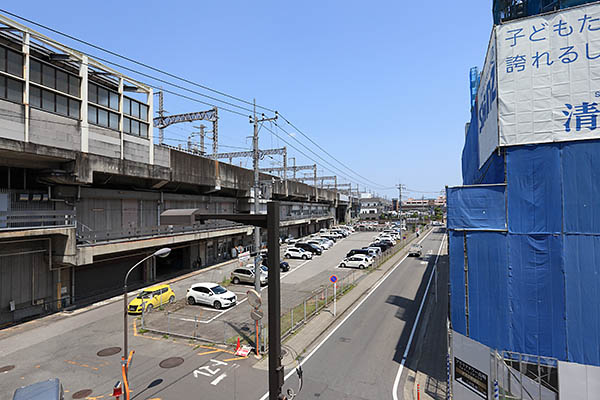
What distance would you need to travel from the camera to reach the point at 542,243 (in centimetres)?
1127

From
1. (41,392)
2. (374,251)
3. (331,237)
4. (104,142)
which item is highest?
(104,142)

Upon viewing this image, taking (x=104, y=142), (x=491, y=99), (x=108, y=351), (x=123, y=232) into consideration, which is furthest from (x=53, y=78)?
(x=491, y=99)

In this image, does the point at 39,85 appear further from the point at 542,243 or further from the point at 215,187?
the point at 542,243

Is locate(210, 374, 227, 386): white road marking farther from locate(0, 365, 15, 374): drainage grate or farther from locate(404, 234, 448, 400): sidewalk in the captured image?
locate(0, 365, 15, 374): drainage grate

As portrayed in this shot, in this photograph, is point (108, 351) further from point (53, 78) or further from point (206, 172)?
point (206, 172)

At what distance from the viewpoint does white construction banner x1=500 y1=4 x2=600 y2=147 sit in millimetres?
10656

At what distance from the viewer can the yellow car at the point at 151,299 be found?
72.9 ft

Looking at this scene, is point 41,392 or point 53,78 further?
point 53,78

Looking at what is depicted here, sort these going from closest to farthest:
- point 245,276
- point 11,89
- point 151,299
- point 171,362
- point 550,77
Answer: point 550,77
point 171,362
point 11,89
point 151,299
point 245,276

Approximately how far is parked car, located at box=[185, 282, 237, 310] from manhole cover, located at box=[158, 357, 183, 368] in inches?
307

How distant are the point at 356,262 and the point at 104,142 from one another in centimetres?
2770

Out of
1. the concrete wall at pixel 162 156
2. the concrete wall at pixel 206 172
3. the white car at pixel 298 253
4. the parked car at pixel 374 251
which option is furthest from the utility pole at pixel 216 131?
the parked car at pixel 374 251

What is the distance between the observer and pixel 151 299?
22938 millimetres

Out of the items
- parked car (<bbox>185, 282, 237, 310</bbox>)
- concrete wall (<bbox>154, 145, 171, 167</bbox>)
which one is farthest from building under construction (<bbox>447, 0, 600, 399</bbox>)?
concrete wall (<bbox>154, 145, 171, 167</bbox>)
